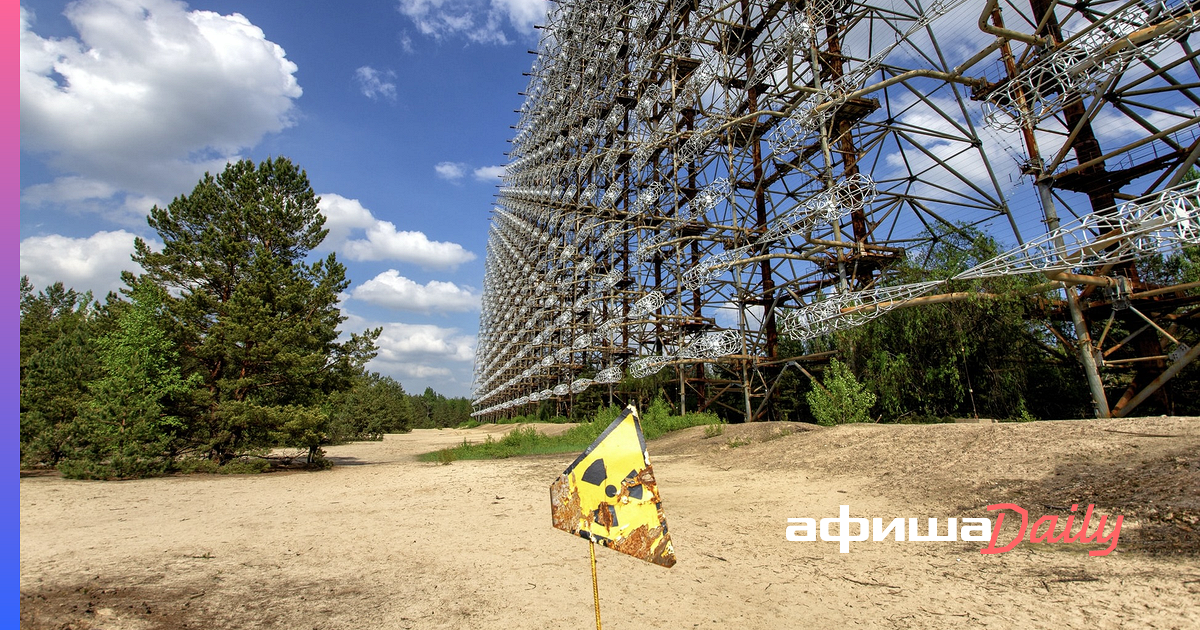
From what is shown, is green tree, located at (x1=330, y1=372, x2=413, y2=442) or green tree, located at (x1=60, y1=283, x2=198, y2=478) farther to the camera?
green tree, located at (x1=330, y1=372, x2=413, y2=442)

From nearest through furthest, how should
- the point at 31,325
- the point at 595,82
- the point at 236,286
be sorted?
the point at 236,286, the point at 31,325, the point at 595,82

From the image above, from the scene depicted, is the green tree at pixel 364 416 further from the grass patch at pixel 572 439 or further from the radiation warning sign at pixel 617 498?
the radiation warning sign at pixel 617 498

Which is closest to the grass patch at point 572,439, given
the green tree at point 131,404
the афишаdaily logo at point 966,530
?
the green tree at point 131,404

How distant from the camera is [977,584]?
3975 millimetres

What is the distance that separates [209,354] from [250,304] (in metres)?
1.76

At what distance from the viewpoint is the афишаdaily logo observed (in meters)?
4.52

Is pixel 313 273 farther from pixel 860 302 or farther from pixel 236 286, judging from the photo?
pixel 860 302

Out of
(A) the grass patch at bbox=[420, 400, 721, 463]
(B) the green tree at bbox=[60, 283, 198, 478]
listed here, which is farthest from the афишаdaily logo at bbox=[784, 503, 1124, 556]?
(B) the green tree at bbox=[60, 283, 198, 478]

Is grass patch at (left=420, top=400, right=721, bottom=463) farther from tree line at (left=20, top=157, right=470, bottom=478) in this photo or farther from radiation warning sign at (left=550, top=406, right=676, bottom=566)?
radiation warning sign at (left=550, top=406, right=676, bottom=566)

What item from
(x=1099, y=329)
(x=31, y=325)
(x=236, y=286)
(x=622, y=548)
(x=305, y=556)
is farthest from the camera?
(x=31, y=325)

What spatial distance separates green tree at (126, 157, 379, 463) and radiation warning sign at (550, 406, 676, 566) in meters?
13.8

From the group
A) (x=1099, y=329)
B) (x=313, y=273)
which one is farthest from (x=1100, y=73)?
(x=313, y=273)

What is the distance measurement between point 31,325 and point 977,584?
33.8 metres

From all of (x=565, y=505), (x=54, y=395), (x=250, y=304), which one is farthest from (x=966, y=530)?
(x=54, y=395)
